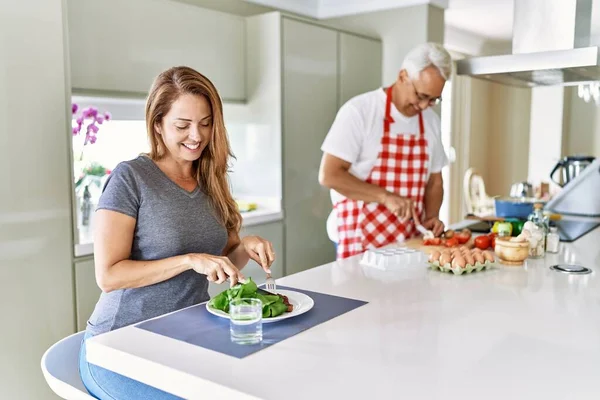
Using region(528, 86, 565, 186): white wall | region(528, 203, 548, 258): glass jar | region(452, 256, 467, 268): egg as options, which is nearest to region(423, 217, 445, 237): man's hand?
region(528, 203, 548, 258): glass jar

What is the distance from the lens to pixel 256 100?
3.40 m

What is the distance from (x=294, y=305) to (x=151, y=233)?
16.4 inches

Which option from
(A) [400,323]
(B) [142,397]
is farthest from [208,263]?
(A) [400,323]

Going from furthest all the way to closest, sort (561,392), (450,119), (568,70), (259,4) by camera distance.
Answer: (450,119)
(259,4)
(568,70)
(561,392)

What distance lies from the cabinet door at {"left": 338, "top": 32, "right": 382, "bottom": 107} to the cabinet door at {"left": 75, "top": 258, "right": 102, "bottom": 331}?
1.98m

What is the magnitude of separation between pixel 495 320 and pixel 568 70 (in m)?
1.20

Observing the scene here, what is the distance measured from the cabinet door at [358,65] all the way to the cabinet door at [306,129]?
0.31 ft

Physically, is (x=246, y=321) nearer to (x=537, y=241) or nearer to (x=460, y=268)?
(x=460, y=268)

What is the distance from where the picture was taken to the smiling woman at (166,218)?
4.74ft

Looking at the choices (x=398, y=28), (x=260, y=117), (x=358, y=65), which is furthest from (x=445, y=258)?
(x=398, y=28)

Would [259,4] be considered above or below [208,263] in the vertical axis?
above

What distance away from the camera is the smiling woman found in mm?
1443

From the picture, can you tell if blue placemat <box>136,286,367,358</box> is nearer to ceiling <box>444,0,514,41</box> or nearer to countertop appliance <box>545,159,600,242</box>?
countertop appliance <box>545,159,600,242</box>

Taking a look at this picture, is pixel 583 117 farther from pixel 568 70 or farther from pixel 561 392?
pixel 561 392
